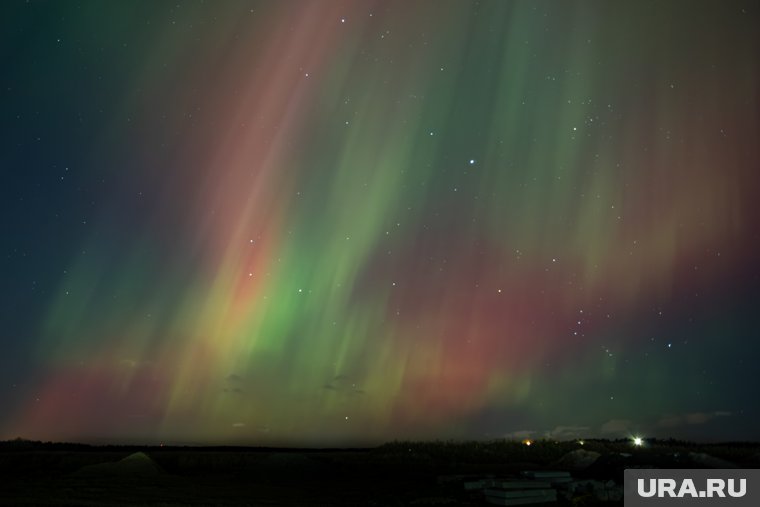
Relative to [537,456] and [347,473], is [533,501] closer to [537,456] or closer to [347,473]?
[347,473]

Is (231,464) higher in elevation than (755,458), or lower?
lower

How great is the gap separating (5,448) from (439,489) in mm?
71571

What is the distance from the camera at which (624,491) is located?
2809 centimetres

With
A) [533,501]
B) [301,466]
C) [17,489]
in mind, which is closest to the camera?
[533,501]

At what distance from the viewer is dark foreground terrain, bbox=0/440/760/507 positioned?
89.8 ft

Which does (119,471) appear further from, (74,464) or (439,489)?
(439,489)

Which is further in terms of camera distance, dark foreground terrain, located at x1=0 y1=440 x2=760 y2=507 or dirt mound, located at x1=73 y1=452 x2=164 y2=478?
dirt mound, located at x1=73 y1=452 x2=164 y2=478

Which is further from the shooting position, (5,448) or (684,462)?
(5,448)

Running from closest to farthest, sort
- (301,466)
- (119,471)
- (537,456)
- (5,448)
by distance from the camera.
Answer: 1. (119,471)
2. (301,466)
3. (537,456)
4. (5,448)

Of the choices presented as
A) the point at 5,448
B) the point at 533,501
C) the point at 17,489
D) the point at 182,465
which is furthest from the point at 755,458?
the point at 5,448

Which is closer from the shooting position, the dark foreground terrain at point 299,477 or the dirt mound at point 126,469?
the dark foreground terrain at point 299,477

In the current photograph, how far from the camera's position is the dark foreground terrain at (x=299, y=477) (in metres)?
27.4

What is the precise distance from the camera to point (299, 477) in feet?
139

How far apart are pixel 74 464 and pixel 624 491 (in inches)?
1836
